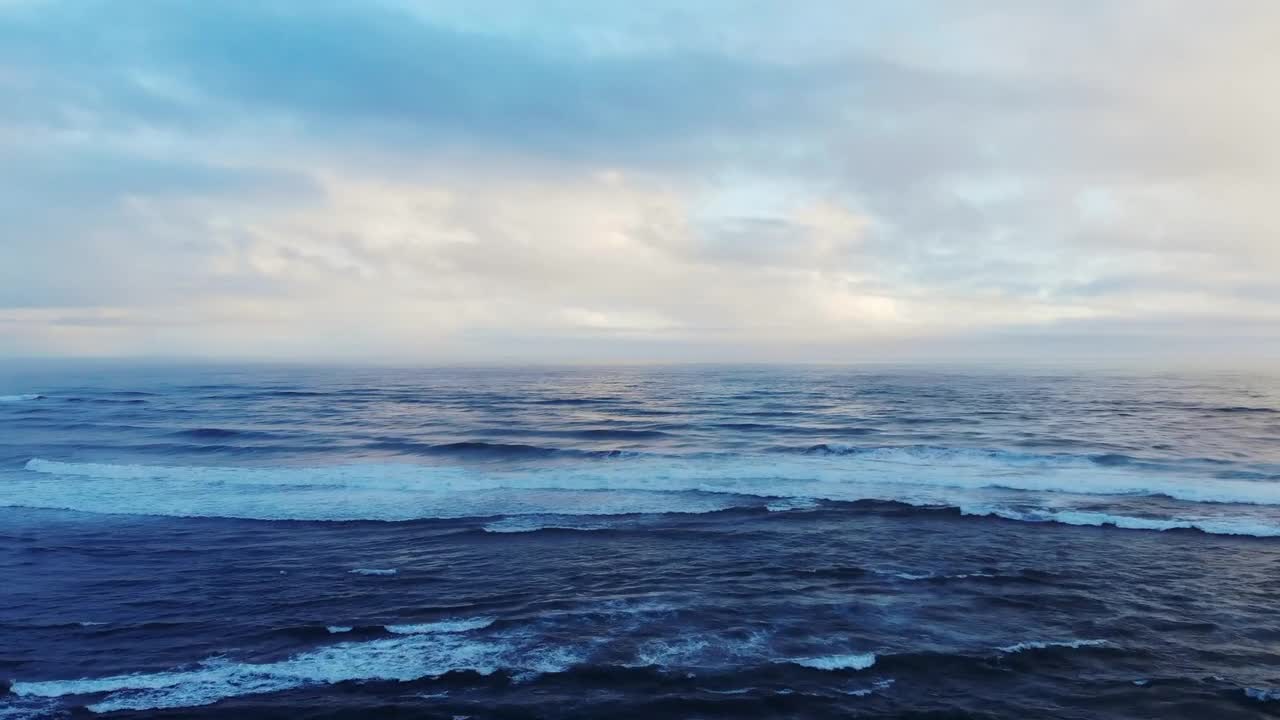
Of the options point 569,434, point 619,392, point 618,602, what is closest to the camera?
point 618,602

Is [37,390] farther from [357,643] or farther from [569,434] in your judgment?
[357,643]

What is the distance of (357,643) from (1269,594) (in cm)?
1931

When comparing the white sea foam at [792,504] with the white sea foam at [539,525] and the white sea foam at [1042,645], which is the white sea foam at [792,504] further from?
the white sea foam at [1042,645]

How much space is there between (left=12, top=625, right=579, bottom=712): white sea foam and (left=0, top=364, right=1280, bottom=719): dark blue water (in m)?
0.06

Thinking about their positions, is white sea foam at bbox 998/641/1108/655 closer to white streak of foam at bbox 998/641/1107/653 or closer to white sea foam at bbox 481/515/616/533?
white streak of foam at bbox 998/641/1107/653

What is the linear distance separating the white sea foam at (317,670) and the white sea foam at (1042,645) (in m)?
7.92

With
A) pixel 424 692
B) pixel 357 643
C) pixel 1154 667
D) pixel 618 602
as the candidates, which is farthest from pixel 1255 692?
pixel 357 643

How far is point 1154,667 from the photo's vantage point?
38.2 ft

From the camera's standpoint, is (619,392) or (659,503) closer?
(659,503)

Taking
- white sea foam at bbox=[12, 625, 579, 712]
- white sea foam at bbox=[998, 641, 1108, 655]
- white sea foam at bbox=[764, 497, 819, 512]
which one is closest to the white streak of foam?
white sea foam at bbox=[998, 641, 1108, 655]

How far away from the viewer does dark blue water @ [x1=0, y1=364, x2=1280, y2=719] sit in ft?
36.1

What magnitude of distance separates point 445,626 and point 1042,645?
11279mm

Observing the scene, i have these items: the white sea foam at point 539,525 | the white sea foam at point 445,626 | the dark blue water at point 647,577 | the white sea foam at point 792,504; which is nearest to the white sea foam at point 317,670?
the dark blue water at point 647,577

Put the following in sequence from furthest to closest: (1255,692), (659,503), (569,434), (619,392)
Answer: (619,392) → (569,434) → (659,503) → (1255,692)
